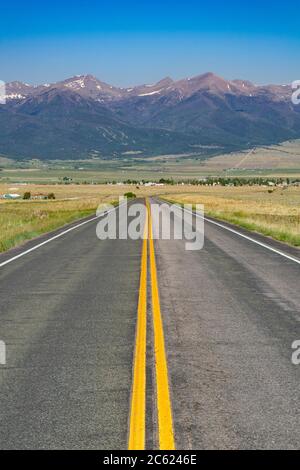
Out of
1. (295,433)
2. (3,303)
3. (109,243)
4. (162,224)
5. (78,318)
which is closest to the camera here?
(295,433)

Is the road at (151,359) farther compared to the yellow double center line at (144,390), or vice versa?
the road at (151,359)

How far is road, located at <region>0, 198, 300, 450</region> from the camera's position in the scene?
5.24m

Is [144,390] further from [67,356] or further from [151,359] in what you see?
[67,356]

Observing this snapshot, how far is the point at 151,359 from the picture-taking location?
7.27 meters

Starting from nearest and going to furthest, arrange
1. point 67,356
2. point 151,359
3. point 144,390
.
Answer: point 144,390 < point 151,359 < point 67,356

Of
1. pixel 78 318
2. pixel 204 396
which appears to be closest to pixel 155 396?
pixel 204 396

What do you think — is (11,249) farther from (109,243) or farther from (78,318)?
(78,318)

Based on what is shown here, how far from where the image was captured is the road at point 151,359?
524cm

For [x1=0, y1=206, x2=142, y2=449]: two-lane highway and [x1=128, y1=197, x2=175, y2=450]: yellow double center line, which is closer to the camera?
[x1=128, y1=197, x2=175, y2=450]: yellow double center line

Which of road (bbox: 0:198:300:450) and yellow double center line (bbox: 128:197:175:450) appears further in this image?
road (bbox: 0:198:300:450)

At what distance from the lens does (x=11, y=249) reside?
20922 mm

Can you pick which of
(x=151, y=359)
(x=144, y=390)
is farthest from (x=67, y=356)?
(x=144, y=390)
